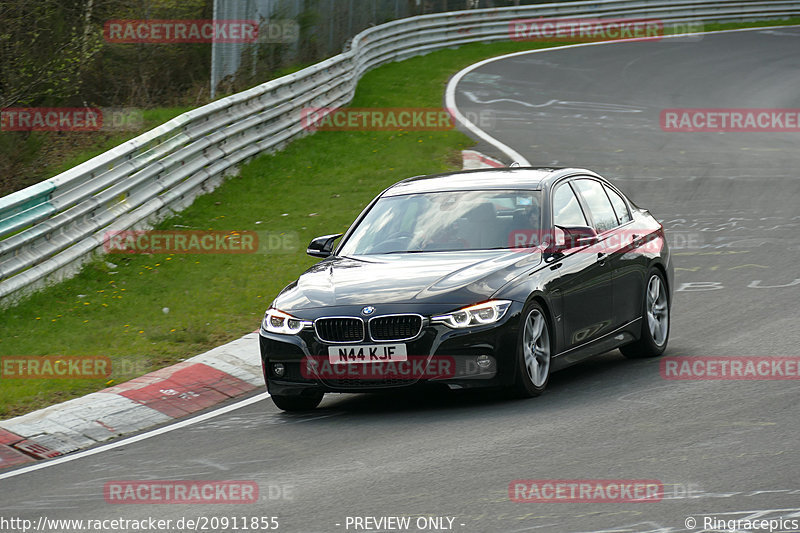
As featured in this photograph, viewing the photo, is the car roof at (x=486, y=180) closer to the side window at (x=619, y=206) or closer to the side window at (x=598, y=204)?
the side window at (x=598, y=204)

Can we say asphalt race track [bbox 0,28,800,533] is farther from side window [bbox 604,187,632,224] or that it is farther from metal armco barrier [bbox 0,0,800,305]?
metal armco barrier [bbox 0,0,800,305]

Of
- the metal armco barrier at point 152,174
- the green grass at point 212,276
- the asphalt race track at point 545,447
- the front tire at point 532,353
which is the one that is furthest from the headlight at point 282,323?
the metal armco barrier at point 152,174

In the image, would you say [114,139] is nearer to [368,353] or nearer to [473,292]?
[368,353]

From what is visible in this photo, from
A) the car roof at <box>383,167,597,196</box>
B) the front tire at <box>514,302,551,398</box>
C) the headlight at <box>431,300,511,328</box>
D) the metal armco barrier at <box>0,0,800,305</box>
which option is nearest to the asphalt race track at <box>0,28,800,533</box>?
the front tire at <box>514,302,551,398</box>

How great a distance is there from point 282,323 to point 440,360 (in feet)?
3.93

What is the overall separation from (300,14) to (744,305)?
1607cm

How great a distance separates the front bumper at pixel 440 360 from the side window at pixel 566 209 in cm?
138

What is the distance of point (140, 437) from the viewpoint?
8.41 m

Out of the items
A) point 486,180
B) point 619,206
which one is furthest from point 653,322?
point 486,180

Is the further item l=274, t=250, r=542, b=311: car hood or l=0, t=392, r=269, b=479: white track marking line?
l=274, t=250, r=542, b=311: car hood

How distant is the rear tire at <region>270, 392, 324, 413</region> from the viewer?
864 centimetres

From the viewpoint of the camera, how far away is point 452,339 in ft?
26.0

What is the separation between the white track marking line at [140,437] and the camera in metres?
7.80

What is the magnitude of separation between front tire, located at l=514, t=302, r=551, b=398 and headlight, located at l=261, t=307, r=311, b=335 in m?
1.45
